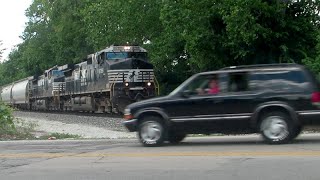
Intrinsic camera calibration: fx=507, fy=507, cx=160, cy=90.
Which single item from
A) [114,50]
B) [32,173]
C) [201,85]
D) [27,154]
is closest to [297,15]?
[114,50]

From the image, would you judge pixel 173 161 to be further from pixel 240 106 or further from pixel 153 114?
pixel 153 114

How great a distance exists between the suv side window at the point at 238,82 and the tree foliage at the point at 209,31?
1089 cm

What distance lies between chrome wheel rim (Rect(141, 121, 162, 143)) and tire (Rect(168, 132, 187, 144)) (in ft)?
1.09

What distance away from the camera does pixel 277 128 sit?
11.9 metres

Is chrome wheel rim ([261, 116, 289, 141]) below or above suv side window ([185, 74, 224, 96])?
below

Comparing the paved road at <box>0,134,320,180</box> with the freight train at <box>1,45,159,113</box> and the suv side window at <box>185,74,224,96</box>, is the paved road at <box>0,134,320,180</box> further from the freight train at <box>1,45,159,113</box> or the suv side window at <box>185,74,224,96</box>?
the freight train at <box>1,45,159,113</box>

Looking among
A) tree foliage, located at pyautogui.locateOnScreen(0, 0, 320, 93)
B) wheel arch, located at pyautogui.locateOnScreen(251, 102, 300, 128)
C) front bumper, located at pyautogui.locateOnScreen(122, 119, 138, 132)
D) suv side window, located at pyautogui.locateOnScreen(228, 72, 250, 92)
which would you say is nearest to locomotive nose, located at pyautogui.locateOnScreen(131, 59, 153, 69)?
tree foliage, located at pyautogui.locateOnScreen(0, 0, 320, 93)

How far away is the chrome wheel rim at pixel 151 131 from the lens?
1274cm

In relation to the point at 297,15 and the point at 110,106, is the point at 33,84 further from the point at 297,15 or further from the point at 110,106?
the point at 297,15

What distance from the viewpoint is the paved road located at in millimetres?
8727

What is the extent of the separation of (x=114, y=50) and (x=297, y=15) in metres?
10.6

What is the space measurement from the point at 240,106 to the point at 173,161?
8.74 ft

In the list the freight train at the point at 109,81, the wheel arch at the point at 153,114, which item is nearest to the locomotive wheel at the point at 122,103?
the freight train at the point at 109,81

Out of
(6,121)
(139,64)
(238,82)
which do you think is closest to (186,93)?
(238,82)
